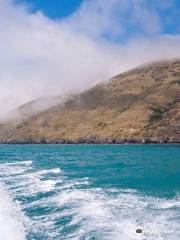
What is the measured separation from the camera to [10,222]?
144ft

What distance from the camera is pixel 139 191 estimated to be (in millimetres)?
67250

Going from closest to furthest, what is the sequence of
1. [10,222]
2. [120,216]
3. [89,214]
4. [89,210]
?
[10,222]
[120,216]
[89,214]
[89,210]

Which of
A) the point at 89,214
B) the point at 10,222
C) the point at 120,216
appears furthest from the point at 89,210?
the point at 10,222

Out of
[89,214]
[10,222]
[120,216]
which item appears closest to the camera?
[10,222]

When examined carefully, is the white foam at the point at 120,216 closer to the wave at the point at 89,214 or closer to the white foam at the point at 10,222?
the wave at the point at 89,214

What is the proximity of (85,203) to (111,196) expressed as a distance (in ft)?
22.6

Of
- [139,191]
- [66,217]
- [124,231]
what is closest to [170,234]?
[124,231]

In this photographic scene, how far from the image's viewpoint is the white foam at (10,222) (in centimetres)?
3850

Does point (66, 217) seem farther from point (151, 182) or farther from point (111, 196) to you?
point (151, 182)

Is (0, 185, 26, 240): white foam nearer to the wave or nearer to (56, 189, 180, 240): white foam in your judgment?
the wave

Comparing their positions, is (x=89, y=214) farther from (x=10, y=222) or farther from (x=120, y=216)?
(x=10, y=222)

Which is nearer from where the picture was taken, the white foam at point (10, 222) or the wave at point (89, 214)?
the white foam at point (10, 222)

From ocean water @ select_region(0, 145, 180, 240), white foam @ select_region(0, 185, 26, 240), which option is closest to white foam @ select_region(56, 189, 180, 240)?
ocean water @ select_region(0, 145, 180, 240)

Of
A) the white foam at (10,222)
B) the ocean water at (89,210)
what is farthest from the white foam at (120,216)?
the white foam at (10,222)
